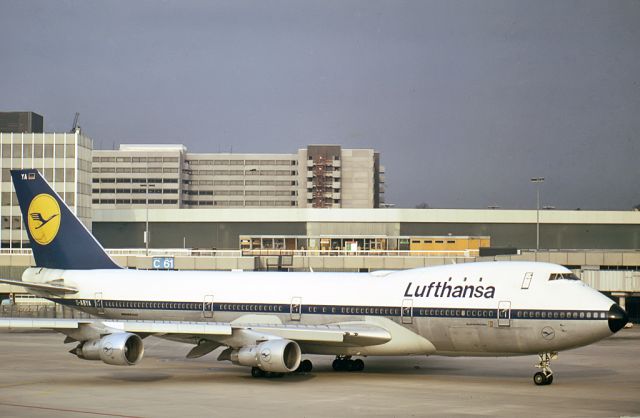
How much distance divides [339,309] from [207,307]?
6.61m

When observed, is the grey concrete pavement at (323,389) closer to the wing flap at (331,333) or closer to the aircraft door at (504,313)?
the wing flap at (331,333)

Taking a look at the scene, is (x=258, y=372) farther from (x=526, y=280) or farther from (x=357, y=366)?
(x=526, y=280)

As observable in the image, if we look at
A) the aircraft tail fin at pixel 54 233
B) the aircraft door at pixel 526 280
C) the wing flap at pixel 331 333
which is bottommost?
the wing flap at pixel 331 333

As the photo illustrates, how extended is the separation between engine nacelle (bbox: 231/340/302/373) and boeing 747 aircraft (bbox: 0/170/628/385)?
40 mm

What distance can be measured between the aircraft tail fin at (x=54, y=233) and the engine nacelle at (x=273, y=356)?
44.2 ft

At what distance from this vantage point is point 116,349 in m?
38.4

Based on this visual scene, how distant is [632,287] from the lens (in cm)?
7375

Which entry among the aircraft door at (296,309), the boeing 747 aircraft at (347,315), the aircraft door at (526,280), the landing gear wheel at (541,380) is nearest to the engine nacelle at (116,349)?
the boeing 747 aircraft at (347,315)

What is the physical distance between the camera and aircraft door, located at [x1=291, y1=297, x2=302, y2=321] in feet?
141

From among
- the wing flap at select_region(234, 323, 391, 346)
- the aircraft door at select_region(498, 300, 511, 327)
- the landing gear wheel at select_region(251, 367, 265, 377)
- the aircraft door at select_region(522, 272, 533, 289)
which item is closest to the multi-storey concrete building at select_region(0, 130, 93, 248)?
the landing gear wheel at select_region(251, 367, 265, 377)

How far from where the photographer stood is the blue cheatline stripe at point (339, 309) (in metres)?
37.6

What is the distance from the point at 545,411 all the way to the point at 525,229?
397ft

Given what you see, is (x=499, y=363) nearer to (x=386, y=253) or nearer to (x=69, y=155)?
(x=386, y=253)

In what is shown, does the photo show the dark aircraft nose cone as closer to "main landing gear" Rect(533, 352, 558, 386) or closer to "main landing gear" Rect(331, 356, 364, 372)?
"main landing gear" Rect(533, 352, 558, 386)
